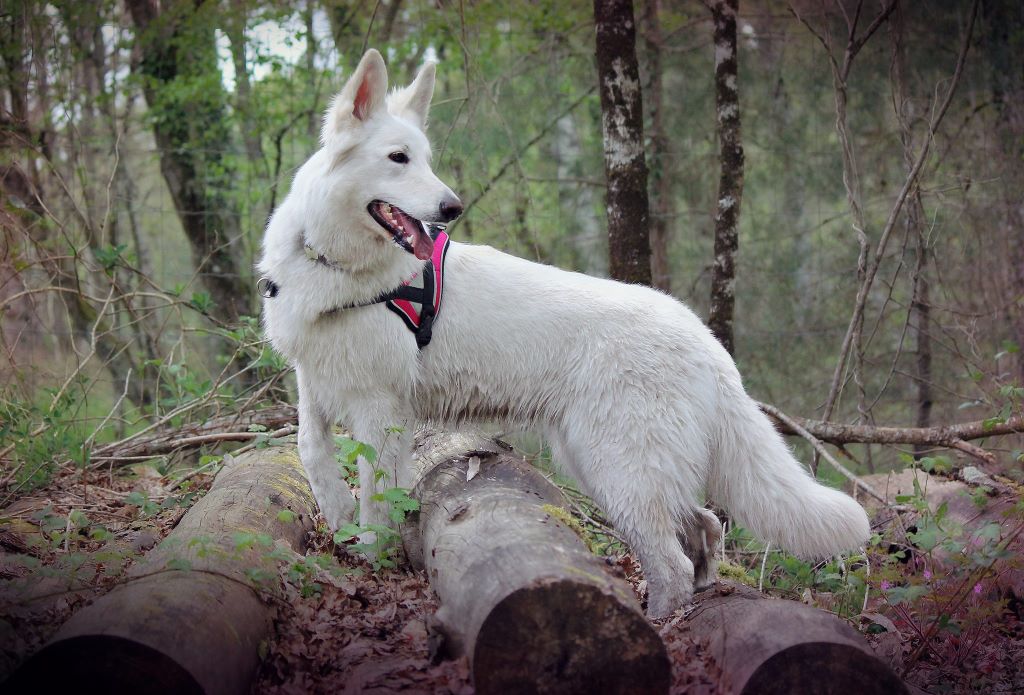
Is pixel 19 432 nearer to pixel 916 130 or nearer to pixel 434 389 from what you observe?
pixel 434 389

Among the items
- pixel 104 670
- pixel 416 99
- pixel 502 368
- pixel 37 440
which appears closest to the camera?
pixel 104 670

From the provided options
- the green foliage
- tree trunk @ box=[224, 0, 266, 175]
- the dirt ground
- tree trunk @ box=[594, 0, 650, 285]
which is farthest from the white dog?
tree trunk @ box=[224, 0, 266, 175]

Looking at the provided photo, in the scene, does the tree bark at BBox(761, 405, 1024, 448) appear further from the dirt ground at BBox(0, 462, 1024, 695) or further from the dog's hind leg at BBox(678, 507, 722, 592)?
the dog's hind leg at BBox(678, 507, 722, 592)

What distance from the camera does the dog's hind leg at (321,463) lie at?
4160mm

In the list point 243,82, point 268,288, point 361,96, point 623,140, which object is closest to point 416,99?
point 361,96

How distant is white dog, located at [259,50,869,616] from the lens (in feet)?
12.3

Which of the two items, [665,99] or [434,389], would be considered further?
[665,99]

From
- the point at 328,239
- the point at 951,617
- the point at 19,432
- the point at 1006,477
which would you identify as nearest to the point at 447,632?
the point at 328,239

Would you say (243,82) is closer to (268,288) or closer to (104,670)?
(268,288)

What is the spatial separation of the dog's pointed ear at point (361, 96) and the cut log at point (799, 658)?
2.68 m

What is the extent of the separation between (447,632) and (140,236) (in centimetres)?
867

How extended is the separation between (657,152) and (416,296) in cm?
611

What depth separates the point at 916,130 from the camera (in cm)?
881

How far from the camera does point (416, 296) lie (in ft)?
13.4
